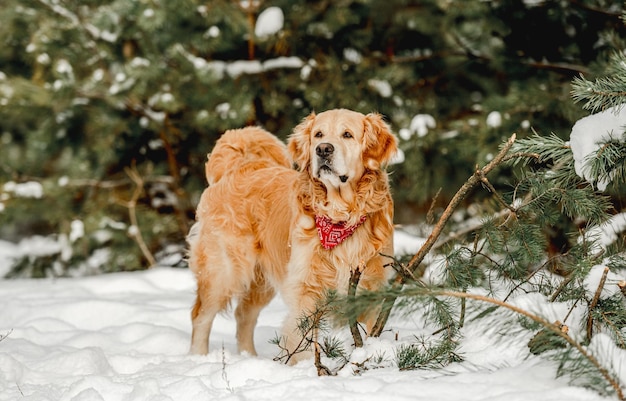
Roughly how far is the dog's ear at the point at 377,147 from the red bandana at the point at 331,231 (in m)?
0.44

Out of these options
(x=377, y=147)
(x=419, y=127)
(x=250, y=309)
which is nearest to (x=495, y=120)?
(x=419, y=127)

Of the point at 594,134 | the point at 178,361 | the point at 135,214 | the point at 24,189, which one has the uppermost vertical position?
the point at 594,134

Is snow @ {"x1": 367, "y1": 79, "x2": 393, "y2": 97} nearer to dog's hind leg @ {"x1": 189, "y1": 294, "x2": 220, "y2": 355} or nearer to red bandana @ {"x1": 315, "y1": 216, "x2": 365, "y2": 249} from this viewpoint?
dog's hind leg @ {"x1": 189, "y1": 294, "x2": 220, "y2": 355}

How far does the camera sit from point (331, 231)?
13.4 feet

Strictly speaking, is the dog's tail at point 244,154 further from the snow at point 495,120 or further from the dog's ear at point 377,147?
the snow at point 495,120

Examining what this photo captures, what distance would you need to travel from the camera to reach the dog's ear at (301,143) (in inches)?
173

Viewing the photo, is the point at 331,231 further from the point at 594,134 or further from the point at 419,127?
the point at 419,127

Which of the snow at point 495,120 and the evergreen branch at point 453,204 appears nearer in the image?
the evergreen branch at point 453,204

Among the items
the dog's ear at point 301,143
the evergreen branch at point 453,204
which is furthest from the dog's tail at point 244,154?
the evergreen branch at point 453,204

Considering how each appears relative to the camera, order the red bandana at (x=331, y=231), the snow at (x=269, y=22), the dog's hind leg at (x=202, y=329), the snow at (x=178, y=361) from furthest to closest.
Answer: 1. the snow at (x=269, y=22)
2. the dog's hind leg at (x=202, y=329)
3. the red bandana at (x=331, y=231)
4. the snow at (x=178, y=361)

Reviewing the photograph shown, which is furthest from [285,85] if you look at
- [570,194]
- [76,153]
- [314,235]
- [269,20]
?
[570,194]

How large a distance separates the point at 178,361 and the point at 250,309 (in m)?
0.90

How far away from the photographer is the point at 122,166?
9.73m


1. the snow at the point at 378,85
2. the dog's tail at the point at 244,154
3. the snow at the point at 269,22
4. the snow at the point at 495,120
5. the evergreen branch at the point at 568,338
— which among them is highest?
the snow at the point at 269,22
